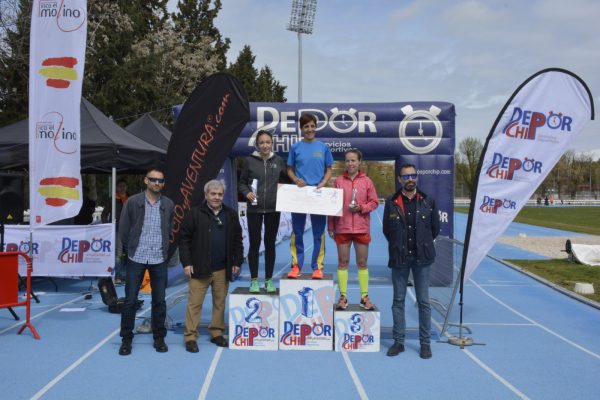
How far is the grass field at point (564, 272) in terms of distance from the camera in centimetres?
973

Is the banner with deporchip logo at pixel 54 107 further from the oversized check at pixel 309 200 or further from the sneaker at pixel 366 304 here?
the sneaker at pixel 366 304

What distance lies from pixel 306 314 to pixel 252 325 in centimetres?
63

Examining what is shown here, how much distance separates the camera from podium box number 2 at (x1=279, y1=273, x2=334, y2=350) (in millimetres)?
5617

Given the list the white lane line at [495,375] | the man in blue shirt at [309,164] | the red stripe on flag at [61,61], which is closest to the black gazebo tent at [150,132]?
the red stripe on flag at [61,61]

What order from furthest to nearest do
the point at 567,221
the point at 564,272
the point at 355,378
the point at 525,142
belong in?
the point at 567,221, the point at 564,272, the point at 525,142, the point at 355,378

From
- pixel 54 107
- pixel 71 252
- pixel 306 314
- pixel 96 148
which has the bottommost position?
pixel 306 314

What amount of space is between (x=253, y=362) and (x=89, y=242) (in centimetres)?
444

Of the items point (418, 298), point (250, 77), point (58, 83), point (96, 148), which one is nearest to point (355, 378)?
point (418, 298)

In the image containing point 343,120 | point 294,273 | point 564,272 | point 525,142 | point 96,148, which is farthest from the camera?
point 564,272

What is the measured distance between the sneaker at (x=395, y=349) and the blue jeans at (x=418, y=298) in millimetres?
44

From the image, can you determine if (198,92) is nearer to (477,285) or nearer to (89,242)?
(89,242)

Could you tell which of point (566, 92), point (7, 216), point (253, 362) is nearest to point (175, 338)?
point (253, 362)

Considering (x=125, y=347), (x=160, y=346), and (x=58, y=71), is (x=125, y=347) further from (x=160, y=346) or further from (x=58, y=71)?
(x=58, y=71)

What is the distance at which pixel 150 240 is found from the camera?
538 cm
